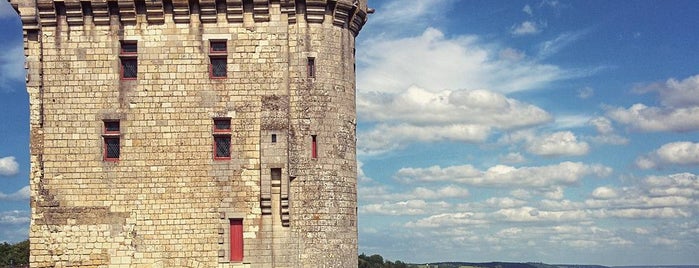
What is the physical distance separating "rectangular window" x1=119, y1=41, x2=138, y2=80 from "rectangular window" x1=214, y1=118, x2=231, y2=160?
3682 mm

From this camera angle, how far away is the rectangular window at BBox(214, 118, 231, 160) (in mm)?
35312

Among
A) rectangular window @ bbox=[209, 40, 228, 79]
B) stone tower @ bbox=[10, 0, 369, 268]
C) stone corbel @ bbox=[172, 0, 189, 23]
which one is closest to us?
stone tower @ bbox=[10, 0, 369, 268]

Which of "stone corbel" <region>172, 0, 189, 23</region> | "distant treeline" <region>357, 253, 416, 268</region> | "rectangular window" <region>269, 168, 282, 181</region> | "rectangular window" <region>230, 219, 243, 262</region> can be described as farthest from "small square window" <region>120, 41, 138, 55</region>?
"distant treeline" <region>357, 253, 416, 268</region>

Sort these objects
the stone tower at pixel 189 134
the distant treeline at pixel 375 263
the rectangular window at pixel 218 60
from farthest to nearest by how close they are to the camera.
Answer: the distant treeline at pixel 375 263, the rectangular window at pixel 218 60, the stone tower at pixel 189 134

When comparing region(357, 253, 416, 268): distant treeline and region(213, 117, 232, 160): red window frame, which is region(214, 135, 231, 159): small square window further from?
region(357, 253, 416, 268): distant treeline

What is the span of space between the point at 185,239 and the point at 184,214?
2.98ft

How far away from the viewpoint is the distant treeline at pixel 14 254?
72438mm

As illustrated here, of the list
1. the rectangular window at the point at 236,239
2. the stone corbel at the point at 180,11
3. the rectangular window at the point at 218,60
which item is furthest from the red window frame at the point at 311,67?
the rectangular window at the point at 236,239

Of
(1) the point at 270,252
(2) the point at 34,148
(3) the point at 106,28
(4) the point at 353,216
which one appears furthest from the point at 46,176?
(4) the point at 353,216

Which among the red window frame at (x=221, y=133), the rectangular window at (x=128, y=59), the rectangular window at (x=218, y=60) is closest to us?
the red window frame at (x=221, y=133)

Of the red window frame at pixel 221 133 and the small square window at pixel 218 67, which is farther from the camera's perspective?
the small square window at pixel 218 67

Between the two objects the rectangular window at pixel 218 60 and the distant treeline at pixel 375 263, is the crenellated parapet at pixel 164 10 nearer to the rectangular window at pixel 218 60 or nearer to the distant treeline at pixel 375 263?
the rectangular window at pixel 218 60

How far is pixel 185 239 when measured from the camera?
34750 mm

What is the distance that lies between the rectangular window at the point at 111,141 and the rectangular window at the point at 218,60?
13.3 ft
